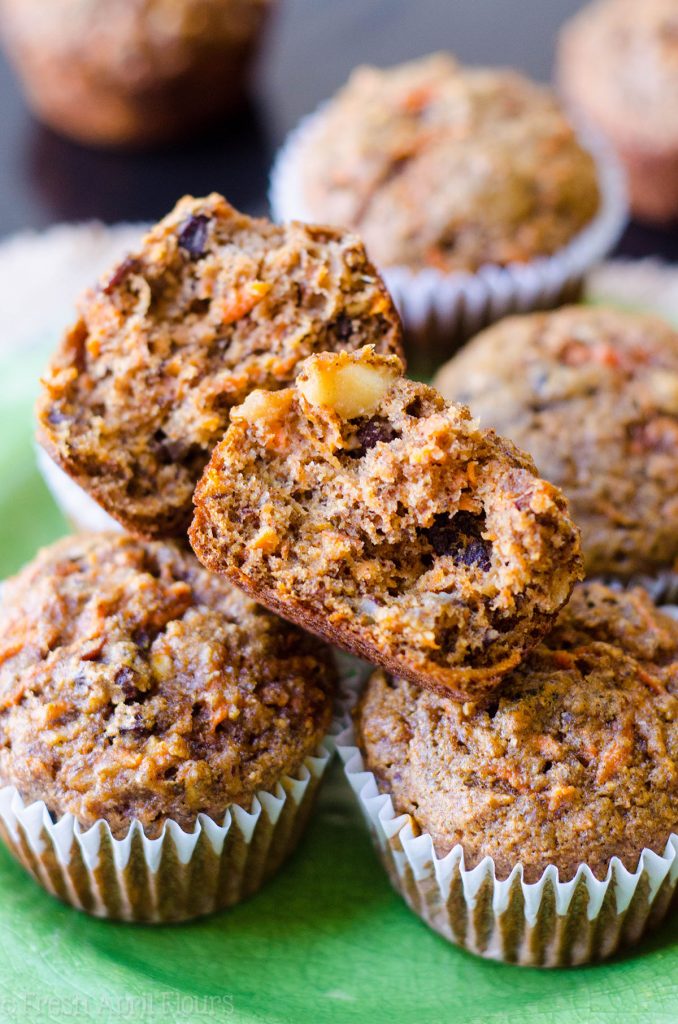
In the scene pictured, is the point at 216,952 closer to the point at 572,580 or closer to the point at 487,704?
the point at 487,704

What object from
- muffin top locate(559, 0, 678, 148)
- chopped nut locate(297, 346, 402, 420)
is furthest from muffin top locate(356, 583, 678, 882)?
muffin top locate(559, 0, 678, 148)

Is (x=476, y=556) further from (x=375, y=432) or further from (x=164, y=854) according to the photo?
(x=164, y=854)

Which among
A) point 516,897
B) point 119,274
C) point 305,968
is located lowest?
point 305,968

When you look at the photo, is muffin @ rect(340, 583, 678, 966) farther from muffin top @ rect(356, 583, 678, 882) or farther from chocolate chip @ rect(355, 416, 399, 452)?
chocolate chip @ rect(355, 416, 399, 452)

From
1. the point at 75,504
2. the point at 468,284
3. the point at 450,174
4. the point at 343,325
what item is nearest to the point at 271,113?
the point at 450,174

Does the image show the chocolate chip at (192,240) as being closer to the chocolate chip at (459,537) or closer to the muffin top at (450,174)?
the chocolate chip at (459,537)

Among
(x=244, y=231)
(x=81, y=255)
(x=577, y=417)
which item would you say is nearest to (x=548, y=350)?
(x=577, y=417)
